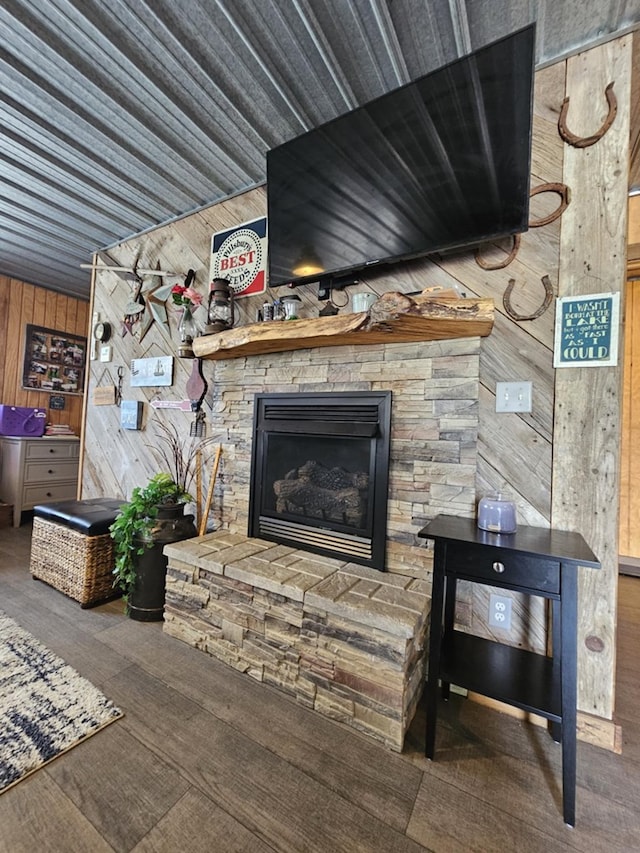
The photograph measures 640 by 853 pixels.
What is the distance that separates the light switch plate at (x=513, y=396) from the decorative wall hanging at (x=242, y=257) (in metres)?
1.58

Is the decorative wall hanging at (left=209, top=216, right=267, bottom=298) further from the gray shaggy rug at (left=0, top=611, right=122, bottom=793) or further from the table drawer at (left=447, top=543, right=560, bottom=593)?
the gray shaggy rug at (left=0, top=611, right=122, bottom=793)

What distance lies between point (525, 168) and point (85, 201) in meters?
2.99

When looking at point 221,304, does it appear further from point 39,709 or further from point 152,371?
point 39,709

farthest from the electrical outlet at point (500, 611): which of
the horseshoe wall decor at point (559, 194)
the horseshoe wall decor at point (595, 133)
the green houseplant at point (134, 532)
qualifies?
the horseshoe wall decor at point (595, 133)

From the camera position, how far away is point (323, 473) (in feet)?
6.88

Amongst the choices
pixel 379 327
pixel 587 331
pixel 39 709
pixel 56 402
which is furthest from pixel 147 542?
pixel 56 402

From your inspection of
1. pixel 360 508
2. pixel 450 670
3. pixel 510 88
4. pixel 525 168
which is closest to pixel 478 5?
pixel 510 88

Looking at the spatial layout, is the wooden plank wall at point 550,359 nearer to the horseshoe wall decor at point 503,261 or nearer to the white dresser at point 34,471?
the horseshoe wall decor at point 503,261

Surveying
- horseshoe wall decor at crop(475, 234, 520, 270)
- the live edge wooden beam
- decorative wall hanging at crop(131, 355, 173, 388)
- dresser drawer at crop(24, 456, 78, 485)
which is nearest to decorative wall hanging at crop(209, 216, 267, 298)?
the live edge wooden beam

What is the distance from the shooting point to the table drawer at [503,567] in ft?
3.81

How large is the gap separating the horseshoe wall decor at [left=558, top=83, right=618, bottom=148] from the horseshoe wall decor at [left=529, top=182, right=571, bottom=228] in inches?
6.6

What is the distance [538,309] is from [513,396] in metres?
0.38

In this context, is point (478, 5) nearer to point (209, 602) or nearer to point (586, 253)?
point (586, 253)

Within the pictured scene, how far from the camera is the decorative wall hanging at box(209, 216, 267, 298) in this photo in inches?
95.7
